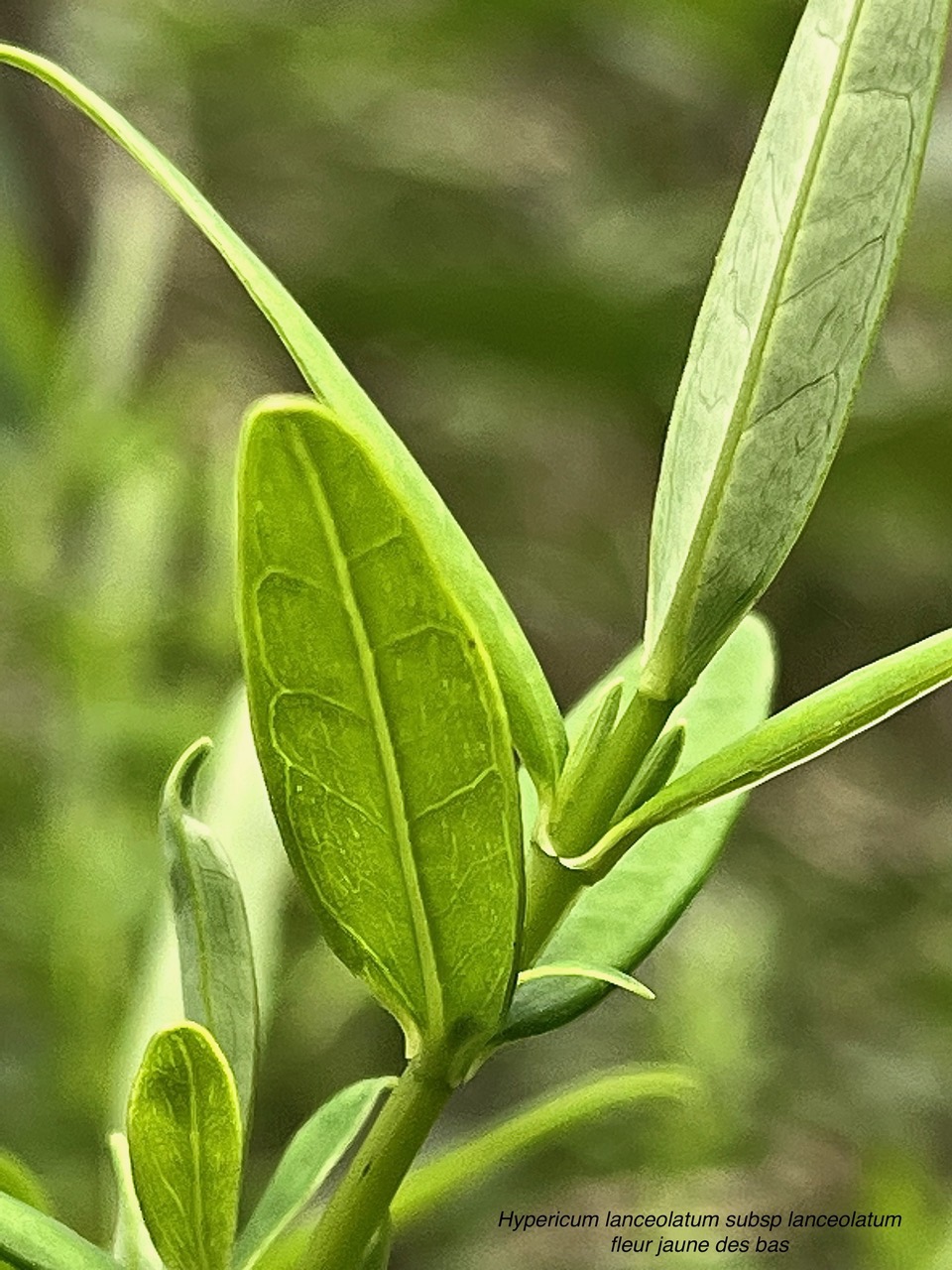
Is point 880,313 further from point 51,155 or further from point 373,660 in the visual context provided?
point 51,155

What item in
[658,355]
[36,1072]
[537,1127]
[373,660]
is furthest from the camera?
[658,355]

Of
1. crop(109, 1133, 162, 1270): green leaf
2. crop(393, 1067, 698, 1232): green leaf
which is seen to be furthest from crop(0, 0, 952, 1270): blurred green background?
crop(109, 1133, 162, 1270): green leaf

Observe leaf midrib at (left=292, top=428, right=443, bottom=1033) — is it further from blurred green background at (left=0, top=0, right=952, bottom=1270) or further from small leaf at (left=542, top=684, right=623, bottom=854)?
blurred green background at (left=0, top=0, right=952, bottom=1270)

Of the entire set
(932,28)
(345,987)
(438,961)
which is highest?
(932,28)

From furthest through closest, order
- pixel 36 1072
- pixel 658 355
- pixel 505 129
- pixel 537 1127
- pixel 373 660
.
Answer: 1. pixel 505 129
2. pixel 658 355
3. pixel 36 1072
4. pixel 537 1127
5. pixel 373 660

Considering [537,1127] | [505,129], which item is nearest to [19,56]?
[537,1127]

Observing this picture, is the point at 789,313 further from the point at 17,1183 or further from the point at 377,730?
the point at 17,1183
